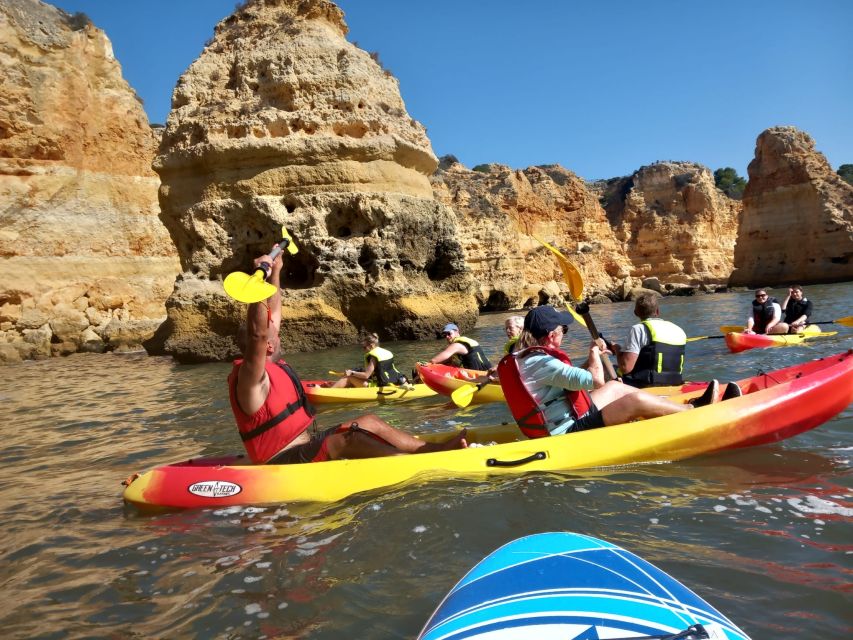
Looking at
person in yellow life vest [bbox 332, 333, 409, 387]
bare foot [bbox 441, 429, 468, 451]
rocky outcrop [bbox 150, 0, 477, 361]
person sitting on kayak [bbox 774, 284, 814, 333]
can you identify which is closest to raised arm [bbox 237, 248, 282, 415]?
bare foot [bbox 441, 429, 468, 451]

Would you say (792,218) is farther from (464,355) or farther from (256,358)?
(256,358)

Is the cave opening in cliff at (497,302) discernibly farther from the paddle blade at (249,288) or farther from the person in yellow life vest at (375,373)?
the paddle blade at (249,288)

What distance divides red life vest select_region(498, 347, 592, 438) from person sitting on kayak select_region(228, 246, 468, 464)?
0.42 metres

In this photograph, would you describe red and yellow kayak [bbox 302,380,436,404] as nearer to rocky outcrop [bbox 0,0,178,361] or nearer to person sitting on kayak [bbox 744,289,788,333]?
person sitting on kayak [bbox 744,289,788,333]

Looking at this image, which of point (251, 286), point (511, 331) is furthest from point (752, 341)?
point (251, 286)

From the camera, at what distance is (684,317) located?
1672 cm

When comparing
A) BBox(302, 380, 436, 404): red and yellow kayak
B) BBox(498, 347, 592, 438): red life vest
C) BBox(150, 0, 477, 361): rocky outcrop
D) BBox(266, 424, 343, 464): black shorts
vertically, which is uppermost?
BBox(150, 0, 477, 361): rocky outcrop

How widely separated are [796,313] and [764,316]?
0.66 meters

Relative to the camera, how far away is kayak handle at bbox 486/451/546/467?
11.6 feet

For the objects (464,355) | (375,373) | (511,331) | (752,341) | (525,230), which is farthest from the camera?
(525,230)

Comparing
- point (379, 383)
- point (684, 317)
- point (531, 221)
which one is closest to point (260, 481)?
point (379, 383)

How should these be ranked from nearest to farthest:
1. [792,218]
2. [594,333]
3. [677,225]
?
1. [594,333]
2. [792,218]
3. [677,225]

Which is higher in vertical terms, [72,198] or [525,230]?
[525,230]

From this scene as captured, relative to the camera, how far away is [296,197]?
13.2m
